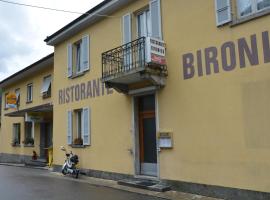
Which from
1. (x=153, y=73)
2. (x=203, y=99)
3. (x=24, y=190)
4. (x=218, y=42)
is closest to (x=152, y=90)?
(x=153, y=73)

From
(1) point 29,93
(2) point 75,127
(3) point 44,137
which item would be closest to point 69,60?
(2) point 75,127

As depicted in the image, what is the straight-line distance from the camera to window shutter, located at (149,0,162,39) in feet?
34.4

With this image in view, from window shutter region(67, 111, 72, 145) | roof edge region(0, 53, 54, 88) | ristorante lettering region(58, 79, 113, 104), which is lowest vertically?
window shutter region(67, 111, 72, 145)

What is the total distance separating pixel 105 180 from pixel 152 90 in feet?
13.3

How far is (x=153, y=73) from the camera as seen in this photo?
9.85 metres

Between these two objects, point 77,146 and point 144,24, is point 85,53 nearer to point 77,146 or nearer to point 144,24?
point 144,24

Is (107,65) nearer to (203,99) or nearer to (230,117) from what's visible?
(203,99)

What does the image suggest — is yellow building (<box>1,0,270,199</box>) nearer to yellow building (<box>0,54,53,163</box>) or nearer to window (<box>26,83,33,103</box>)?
yellow building (<box>0,54,53,163</box>)

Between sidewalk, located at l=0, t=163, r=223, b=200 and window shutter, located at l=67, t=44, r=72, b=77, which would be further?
window shutter, located at l=67, t=44, r=72, b=77

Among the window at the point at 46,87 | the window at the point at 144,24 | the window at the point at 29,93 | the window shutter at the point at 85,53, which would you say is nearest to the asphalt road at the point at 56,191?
the window shutter at the point at 85,53

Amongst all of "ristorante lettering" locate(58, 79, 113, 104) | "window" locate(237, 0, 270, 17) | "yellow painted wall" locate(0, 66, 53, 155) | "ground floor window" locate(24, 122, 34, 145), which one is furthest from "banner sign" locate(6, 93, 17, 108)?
"window" locate(237, 0, 270, 17)

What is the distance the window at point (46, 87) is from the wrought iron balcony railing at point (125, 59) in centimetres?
776

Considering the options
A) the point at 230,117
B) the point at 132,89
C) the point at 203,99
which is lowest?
the point at 230,117

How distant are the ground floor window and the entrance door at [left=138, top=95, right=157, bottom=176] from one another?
1151 cm
